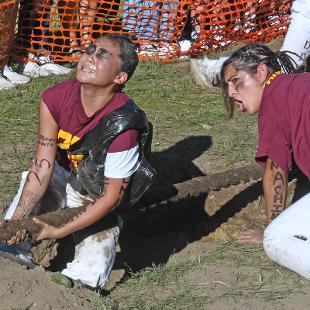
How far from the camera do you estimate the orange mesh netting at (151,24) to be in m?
8.62

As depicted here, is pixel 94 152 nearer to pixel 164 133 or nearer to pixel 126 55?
pixel 126 55

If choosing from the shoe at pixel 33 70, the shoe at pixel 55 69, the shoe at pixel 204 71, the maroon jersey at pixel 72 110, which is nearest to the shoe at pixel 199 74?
the shoe at pixel 204 71

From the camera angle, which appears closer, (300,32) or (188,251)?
(188,251)

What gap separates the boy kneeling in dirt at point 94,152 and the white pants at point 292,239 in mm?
782

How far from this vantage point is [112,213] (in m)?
5.00

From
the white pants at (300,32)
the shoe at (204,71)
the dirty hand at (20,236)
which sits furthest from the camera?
the shoe at (204,71)

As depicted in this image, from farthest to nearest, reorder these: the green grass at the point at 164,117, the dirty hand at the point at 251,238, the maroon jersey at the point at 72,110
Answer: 1. the green grass at the point at 164,117
2. the dirty hand at the point at 251,238
3. the maroon jersey at the point at 72,110

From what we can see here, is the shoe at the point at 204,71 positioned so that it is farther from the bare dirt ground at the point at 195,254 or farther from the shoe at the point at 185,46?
the bare dirt ground at the point at 195,254

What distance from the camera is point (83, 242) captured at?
4922 millimetres

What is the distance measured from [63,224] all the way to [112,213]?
444mm

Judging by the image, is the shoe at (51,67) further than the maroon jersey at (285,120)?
Yes

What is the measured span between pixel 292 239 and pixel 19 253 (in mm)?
1552

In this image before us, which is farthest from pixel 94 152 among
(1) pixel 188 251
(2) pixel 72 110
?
(1) pixel 188 251

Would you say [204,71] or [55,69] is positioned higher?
[204,71]
